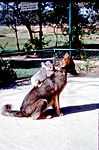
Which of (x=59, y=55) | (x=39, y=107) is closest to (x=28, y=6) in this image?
(x=59, y=55)

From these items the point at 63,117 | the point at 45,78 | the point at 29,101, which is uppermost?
the point at 45,78

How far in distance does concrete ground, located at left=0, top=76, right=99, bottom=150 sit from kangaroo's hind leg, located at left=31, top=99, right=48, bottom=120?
0.46 feet

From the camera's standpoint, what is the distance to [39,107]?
678cm

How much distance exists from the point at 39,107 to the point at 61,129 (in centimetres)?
69

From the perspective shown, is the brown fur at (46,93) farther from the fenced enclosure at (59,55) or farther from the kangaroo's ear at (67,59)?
the fenced enclosure at (59,55)

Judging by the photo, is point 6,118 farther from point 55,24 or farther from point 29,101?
point 55,24

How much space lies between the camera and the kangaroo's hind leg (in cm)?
679

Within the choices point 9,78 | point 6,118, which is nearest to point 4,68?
point 9,78

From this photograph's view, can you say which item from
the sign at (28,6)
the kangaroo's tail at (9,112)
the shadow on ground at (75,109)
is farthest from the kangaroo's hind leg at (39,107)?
the sign at (28,6)

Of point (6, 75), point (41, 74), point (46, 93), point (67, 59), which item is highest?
point (67, 59)

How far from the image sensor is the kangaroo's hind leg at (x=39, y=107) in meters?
6.79

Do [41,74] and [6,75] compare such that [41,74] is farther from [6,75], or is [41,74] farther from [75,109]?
[6,75]

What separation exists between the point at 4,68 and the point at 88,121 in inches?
201

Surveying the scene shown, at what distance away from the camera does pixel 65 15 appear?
2066 cm
